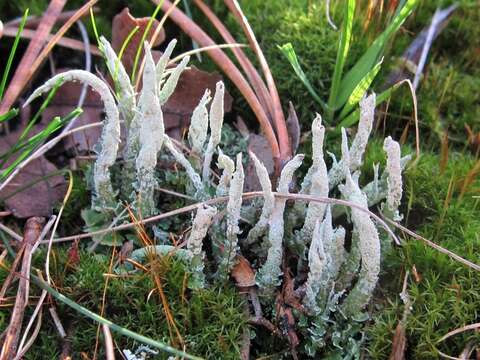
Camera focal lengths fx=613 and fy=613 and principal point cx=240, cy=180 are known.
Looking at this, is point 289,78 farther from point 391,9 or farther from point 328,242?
point 328,242

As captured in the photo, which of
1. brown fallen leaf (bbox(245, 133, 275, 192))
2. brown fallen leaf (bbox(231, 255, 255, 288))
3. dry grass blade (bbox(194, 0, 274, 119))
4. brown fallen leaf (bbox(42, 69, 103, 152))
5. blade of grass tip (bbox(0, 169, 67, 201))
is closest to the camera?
brown fallen leaf (bbox(231, 255, 255, 288))

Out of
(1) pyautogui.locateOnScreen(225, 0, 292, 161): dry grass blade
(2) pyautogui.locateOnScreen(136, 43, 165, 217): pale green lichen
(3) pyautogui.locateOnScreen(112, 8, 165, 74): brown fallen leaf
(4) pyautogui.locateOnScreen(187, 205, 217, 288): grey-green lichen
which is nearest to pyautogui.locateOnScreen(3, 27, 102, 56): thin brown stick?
(3) pyautogui.locateOnScreen(112, 8, 165, 74): brown fallen leaf

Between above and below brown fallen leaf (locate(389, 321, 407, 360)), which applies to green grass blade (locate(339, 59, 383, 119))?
above

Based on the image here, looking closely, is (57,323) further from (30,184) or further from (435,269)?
(435,269)

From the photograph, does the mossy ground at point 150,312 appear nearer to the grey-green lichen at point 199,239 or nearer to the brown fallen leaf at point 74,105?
the grey-green lichen at point 199,239

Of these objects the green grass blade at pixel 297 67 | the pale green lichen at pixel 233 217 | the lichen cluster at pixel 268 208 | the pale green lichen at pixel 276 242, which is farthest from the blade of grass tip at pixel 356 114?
the pale green lichen at pixel 233 217

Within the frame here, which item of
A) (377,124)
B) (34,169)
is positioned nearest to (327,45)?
(377,124)

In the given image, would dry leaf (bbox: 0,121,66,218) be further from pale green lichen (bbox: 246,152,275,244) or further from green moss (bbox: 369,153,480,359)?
green moss (bbox: 369,153,480,359)

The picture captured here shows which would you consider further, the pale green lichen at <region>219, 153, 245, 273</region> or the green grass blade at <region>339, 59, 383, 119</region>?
the green grass blade at <region>339, 59, 383, 119</region>
